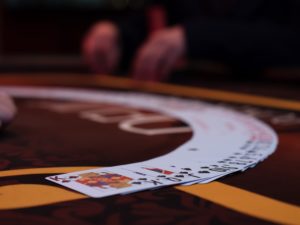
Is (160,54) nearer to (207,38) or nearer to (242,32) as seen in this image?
(207,38)

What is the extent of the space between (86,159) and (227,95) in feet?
2.72

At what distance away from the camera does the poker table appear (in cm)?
48

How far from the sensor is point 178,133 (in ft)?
2.97

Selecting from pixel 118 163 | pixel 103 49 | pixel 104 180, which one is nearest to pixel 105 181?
pixel 104 180

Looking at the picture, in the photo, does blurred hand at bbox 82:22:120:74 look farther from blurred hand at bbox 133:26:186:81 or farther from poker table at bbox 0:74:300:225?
poker table at bbox 0:74:300:225

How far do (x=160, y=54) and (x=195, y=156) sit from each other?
44.5 inches

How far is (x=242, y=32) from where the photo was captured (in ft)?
6.42

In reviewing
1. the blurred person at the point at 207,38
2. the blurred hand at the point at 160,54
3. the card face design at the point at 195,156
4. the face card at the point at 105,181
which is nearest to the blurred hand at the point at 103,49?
the blurred person at the point at 207,38

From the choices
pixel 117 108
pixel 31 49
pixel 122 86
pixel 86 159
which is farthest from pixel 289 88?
pixel 31 49

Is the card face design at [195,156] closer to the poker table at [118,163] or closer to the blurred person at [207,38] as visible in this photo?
the poker table at [118,163]

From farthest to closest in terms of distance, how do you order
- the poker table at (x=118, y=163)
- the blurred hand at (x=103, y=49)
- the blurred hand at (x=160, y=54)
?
the blurred hand at (x=103, y=49) < the blurred hand at (x=160, y=54) < the poker table at (x=118, y=163)

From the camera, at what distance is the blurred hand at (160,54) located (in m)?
1.82

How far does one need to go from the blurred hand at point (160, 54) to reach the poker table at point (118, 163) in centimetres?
63

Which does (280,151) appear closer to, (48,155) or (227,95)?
(48,155)
